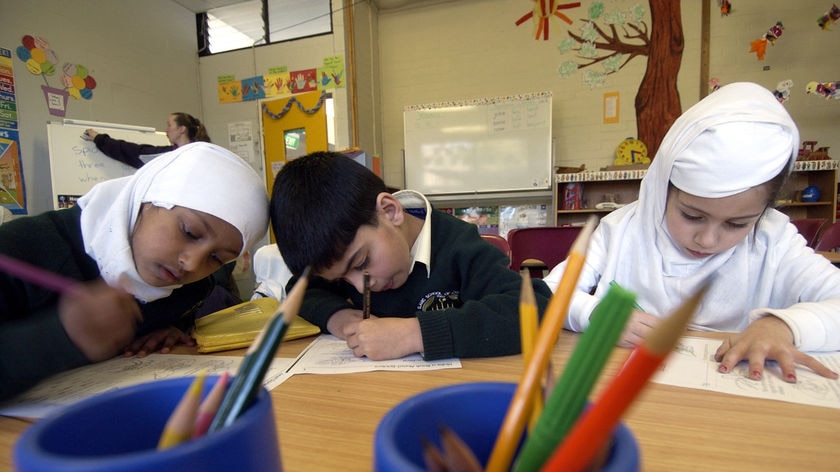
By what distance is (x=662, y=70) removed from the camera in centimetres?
318

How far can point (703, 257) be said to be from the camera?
89 cm

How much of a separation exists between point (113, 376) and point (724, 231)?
1042 millimetres

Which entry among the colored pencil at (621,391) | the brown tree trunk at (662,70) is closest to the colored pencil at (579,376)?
the colored pencil at (621,391)

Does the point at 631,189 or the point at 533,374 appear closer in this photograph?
the point at 533,374

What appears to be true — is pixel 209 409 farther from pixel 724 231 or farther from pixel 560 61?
pixel 560 61

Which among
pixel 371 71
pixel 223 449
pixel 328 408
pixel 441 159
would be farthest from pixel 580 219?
pixel 223 449

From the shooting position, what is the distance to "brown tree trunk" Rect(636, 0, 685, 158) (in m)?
3.15

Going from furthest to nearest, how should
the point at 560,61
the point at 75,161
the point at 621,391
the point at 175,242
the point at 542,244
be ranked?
the point at 560,61 → the point at 75,161 → the point at 542,244 → the point at 175,242 → the point at 621,391

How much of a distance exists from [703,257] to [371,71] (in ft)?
11.4

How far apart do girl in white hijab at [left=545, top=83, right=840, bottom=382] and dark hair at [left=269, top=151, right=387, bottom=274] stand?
1.36 feet

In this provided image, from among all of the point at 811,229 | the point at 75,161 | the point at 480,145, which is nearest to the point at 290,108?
the point at 75,161

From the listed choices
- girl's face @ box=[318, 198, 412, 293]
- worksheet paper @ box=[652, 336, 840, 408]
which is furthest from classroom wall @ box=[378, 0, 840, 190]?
worksheet paper @ box=[652, 336, 840, 408]

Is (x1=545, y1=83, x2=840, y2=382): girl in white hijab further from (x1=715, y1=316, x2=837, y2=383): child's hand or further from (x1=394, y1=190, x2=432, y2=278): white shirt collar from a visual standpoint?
(x1=394, y1=190, x2=432, y2=278): white shirt collar

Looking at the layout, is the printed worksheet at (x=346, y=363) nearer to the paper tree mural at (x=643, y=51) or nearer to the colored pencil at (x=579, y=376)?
the colored pencil at (x=579, y=376)
